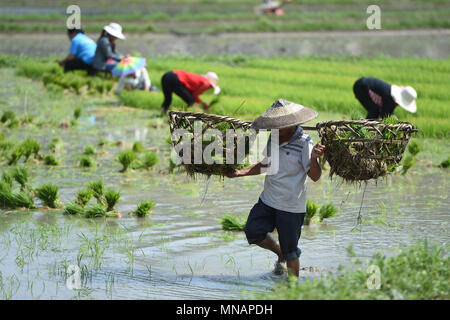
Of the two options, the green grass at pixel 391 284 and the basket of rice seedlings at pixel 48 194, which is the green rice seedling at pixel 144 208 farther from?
the green grass at pixel 391 284

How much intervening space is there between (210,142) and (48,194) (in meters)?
1.96

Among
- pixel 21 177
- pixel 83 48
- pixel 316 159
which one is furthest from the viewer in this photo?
pixel 83 48

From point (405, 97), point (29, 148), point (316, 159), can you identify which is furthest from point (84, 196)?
point (405, 97)

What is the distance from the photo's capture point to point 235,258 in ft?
16.4

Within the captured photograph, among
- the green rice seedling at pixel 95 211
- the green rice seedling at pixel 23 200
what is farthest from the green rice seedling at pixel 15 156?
the green rice seedling at pixel 95 211

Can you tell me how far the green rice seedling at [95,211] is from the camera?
5.87m

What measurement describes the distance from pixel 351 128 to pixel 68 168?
13.4 ft

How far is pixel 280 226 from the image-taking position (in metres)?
4.41

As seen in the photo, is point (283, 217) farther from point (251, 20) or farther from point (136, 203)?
point (251, 20)

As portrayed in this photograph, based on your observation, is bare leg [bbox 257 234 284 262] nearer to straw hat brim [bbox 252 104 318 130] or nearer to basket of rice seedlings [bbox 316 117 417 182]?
basket of rice seedlings [bbox 316 117 417 182]

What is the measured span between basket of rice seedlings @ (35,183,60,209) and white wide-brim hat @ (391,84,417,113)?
3809mm

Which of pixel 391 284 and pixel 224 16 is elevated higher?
pixel 224 16

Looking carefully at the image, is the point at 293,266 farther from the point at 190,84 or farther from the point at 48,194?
the point at 190,84

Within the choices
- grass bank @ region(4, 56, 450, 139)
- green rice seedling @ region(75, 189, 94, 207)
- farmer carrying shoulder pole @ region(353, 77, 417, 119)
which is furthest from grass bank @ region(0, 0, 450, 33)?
green rice seedling @ region(75, 189, 94, 207)
